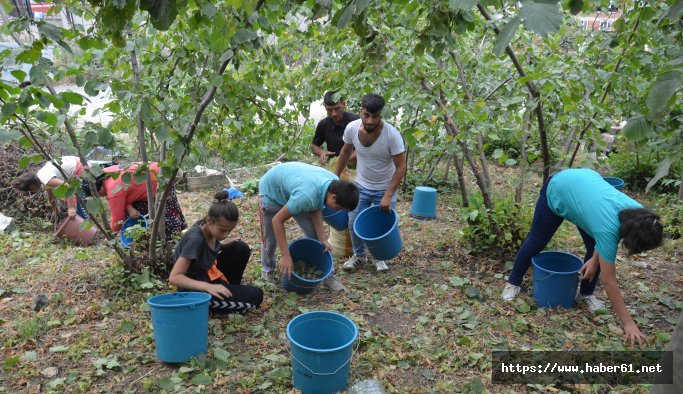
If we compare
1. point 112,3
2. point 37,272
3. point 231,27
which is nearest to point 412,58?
point 231,27

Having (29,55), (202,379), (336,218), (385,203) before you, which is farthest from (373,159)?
(29,55)

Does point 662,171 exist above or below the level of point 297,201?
above

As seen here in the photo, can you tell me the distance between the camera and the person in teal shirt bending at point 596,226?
2.50 metres

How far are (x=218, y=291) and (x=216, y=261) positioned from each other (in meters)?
0.47

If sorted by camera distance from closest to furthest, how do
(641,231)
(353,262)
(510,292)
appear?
1. (641,231)
2. (510,292)
3. (353,262)

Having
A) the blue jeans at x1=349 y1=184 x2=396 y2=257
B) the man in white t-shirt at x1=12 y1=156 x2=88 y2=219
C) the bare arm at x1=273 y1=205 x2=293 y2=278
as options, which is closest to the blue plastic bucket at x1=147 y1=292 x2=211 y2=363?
the bare arm at x1=273 y1=205 x2=293 y2=278

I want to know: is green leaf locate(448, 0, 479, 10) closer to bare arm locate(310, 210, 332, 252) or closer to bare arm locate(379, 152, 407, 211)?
bare arm locate(310, 210, 332, 252)

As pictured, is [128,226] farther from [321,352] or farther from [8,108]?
[321,352]

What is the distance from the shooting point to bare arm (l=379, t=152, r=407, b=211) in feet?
12.3

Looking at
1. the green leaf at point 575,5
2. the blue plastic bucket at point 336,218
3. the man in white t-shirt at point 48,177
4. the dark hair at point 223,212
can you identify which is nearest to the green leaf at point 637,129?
the green leaf at point 575,5

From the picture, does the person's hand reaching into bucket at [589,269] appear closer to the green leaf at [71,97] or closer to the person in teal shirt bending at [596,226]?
the person in teal shirt bending at [596,226]

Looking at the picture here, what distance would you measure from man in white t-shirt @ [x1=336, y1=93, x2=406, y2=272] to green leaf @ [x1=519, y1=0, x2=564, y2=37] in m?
2.74

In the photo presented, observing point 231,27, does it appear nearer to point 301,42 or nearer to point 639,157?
point 301,42

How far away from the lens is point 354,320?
3.16 m
